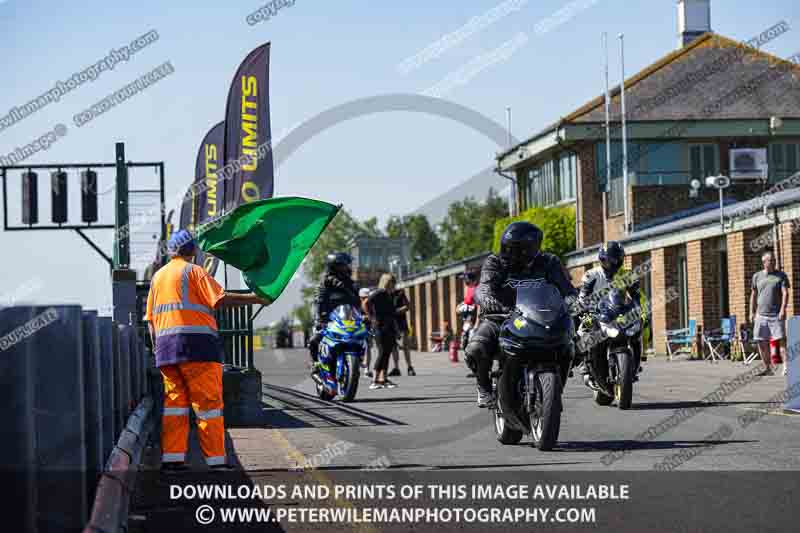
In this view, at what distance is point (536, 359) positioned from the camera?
1006cm

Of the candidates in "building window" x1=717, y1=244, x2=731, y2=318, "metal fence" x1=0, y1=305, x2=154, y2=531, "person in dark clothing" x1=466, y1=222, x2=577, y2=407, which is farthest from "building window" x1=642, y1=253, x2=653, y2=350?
"metal fence" x1=0, y1=305, x2=154, y2=531

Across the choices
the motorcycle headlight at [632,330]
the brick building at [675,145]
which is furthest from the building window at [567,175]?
the motorcycle headlight at [632,330]

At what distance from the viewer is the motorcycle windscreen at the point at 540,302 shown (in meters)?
9.98

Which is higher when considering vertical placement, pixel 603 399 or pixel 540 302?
pixel 540 302

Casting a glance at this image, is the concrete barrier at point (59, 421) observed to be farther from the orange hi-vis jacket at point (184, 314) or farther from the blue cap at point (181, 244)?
the blue cap at point (181, 244)

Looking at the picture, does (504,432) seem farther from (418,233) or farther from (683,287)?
(418,233)

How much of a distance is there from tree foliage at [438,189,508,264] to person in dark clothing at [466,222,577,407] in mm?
131477

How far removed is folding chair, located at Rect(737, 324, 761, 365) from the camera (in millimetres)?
27375

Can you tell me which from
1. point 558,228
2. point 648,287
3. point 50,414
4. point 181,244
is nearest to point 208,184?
point 181,244

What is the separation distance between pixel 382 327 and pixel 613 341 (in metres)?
8.41

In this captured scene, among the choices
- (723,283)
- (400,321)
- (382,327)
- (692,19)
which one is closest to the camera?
(382,327)

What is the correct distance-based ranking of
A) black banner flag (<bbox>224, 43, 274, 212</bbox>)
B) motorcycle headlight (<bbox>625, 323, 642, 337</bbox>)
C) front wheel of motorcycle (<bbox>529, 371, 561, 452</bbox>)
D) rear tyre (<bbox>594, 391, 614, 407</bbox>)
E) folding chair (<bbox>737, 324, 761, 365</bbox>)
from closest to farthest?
front wheel of motorcycle (<bbox>529, 371, 561, 452</bbox>) < motorcycle headlight (<bbox>625, 323, 642, 337</bbox>) < rear tyre (<bbox>594, 391, 614, 407</bbox>) < black banner flag (<bbox>224, 43, 274, 212</bbox>) < folding chair (<bbox>737, 324, 761, 365</bbox>)

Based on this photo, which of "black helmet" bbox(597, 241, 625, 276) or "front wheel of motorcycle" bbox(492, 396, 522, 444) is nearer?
"front wheel of motorcycle" bbox(492, 396, 522, 444)

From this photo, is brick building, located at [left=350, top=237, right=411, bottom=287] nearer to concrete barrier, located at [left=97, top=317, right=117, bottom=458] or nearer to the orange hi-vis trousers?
the orange hi-vis trousers
